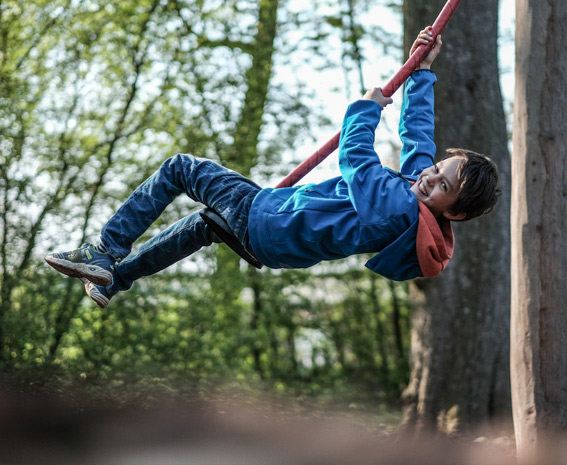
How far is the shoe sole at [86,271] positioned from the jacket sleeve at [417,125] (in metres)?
1.37

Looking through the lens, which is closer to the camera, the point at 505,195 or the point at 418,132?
the point at 418,132

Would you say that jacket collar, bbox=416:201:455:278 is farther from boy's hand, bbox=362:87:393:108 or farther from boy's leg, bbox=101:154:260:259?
boy's leg, bbox=101:154:260:259

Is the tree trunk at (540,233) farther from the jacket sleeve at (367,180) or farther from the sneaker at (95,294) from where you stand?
the sneaker at (95,294)

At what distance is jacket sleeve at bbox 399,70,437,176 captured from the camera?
10.8ft

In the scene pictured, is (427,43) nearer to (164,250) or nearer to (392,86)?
(392,86)

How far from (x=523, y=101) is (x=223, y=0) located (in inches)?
145

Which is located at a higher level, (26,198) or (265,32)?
(265,32)

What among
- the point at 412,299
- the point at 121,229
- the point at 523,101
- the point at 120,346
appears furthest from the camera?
the point at 120,346

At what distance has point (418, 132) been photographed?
332 centimetres

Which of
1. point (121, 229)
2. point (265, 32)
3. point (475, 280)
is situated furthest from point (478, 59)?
point (121, 229)

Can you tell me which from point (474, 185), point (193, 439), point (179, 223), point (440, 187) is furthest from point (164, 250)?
point (193, 439)

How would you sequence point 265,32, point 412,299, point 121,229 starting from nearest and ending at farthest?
point 121,229 → point 412,299 → point 265,32

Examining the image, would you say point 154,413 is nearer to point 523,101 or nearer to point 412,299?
point 412,299

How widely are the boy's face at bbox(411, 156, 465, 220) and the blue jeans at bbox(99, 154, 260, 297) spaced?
0.71 meters
